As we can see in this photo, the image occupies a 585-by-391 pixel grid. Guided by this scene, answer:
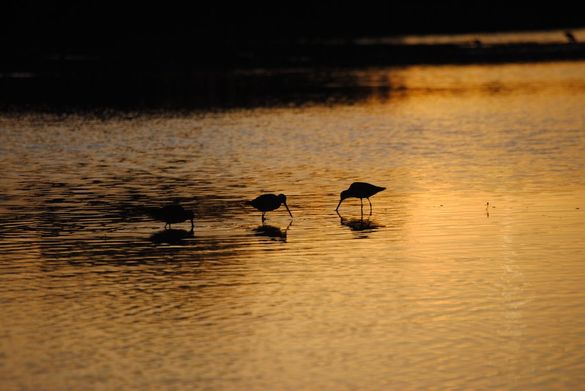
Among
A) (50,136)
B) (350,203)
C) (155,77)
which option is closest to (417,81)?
(155,77)

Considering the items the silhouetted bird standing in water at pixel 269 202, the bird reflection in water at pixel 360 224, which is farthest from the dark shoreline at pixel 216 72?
the bird reflection in water at pixel 360 224

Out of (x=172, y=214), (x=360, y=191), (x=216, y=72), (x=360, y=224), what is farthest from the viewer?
(x=216, y=72)

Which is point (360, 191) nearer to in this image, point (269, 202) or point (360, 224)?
point (360, 224)

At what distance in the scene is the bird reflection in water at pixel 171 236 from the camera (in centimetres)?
1998

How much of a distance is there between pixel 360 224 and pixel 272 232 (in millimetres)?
1478

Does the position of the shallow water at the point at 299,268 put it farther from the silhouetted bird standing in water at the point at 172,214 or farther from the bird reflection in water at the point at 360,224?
the silhouetted bird standing in water at the point at 172,214

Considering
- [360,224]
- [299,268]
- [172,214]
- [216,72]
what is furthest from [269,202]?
[216,72]

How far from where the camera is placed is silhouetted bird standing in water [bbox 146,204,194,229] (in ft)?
67.9

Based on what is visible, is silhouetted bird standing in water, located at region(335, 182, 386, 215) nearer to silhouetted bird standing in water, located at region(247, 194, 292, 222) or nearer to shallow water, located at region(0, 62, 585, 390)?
shallow water, located at region(0, 62, 585, 390)

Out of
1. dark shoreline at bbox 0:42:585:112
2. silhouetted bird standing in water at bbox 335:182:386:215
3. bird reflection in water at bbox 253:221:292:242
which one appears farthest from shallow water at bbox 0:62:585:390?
dark shoreline at bbox 0:42:585:112

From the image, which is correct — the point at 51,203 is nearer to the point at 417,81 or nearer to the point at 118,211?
the point at 118,211

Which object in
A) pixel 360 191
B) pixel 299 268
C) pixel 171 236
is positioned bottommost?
pixel 299 268

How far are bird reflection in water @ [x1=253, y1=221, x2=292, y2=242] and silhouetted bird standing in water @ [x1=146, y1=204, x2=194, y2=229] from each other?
1092 mm

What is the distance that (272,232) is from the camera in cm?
2050
